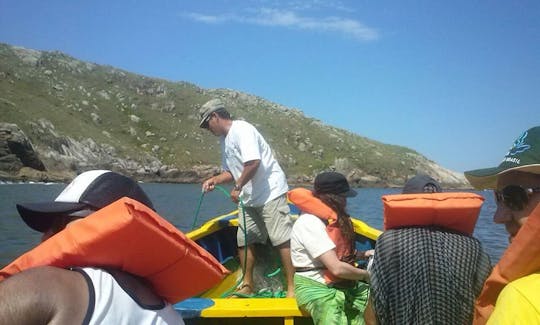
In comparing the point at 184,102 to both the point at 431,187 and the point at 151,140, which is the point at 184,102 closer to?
the point at 151,140

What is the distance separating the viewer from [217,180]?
20.0ft

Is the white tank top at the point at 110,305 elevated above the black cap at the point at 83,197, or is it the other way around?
the black cap at the point at 83,197

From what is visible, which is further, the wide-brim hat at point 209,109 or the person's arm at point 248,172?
the wide-brim hat at point 209,109

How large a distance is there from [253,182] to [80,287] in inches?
161

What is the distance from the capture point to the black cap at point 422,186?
3.54 metres

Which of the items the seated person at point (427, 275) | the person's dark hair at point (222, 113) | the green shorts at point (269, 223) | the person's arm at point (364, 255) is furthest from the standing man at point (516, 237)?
the person's dark hair at point (222, 113)

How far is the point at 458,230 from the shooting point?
3.06 metres

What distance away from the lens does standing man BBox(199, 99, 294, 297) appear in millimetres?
5457

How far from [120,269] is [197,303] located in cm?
243

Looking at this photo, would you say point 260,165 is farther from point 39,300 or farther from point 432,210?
point 39,300

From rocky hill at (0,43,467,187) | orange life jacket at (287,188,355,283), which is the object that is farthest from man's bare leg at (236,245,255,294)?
rocky hill at (0,43,467,187)

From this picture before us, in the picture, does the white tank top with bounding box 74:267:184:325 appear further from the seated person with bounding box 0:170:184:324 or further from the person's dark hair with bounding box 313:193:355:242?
the person's dark hair with bounding box 313:193:355:242

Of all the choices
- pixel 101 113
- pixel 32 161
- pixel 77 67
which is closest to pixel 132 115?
pixel 101 113

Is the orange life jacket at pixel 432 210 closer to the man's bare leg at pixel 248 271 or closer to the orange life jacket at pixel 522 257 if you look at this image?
the orange life jacket at pixel 522 257
